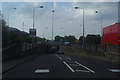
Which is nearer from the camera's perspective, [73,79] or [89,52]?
[73,79]

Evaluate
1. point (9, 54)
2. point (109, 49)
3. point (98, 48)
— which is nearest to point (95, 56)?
point (98, 48)

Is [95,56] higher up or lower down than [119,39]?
lower down

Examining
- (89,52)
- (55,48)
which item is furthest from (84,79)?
(55,48)

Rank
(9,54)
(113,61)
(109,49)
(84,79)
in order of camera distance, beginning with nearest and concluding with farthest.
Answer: (84,79)
(9,54)
(113,61)
(109,49)

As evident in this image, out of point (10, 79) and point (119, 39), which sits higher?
point (119, 39)

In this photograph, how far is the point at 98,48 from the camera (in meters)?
33.0

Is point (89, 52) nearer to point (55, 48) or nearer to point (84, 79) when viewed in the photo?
point (84, 79)

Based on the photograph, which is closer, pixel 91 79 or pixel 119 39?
pixel 91 79

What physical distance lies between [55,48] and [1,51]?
90.5m

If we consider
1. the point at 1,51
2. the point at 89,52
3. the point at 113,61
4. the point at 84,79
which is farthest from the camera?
the point at 89,52

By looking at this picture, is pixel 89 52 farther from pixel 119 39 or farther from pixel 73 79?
pixel 73 79

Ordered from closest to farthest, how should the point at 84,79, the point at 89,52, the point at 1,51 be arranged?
the point at 84,79 < the point at 1,51 < the point at 89,52

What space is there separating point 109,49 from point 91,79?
600 inches

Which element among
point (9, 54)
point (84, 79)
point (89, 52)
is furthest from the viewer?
point (89, 52)
